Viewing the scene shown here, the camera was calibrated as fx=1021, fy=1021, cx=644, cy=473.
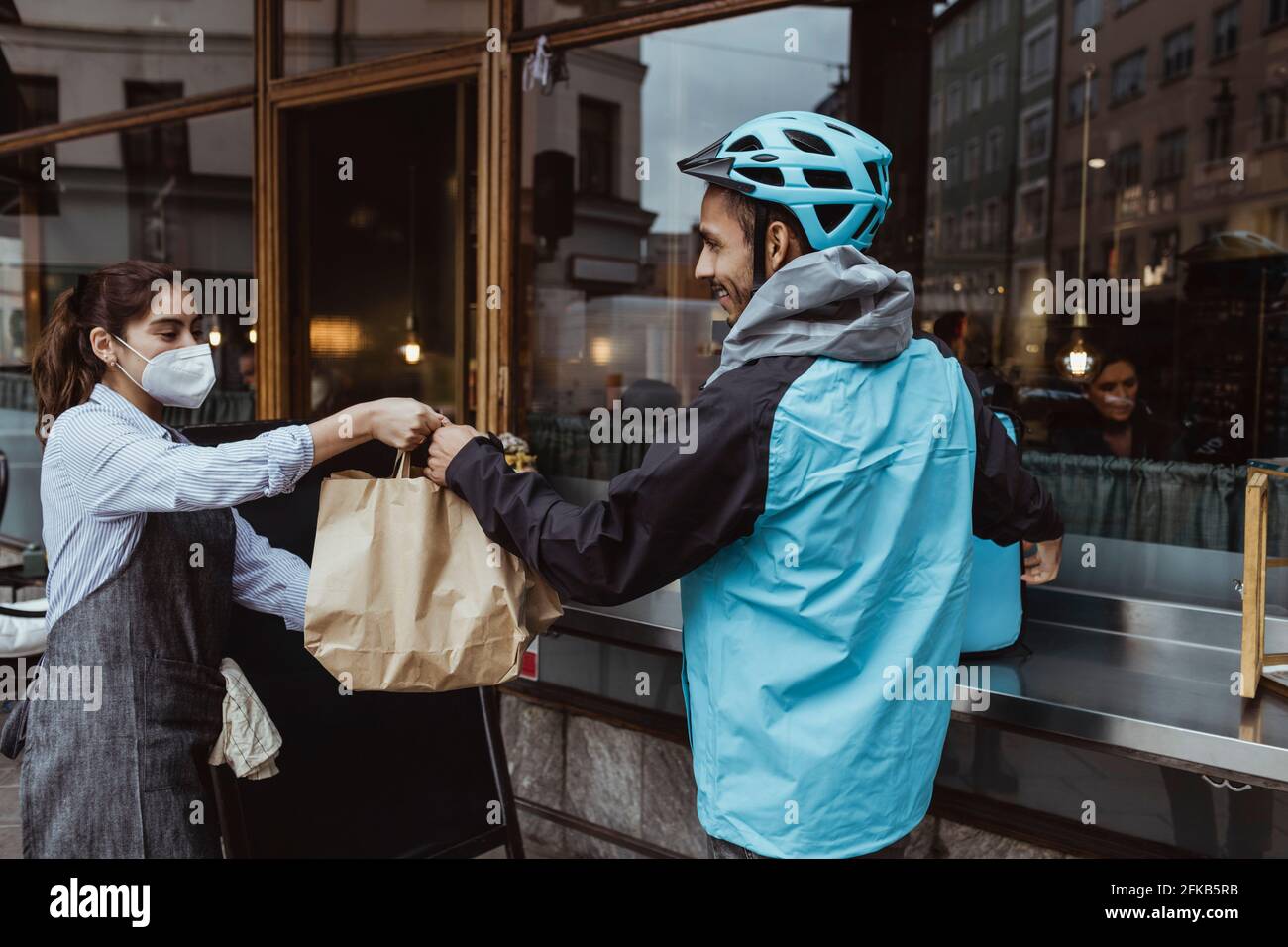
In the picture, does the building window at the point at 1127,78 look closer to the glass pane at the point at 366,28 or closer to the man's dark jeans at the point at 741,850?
the glass pane at the point at 366,28

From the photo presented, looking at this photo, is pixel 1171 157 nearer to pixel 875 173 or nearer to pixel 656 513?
pixel 875 173

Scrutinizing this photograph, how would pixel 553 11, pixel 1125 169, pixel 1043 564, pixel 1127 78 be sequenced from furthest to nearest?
pixel 1125 169 → pixel 1127 78 → pixel 553 11 → pixel 1043 564

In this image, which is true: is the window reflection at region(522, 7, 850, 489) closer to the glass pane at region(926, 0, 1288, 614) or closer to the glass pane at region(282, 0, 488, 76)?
the glass pane at region(282, 0, 488, 76)

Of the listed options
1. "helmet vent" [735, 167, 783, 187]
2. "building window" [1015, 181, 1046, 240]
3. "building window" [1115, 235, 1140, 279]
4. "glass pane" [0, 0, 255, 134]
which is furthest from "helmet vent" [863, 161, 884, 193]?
"building window" [1015, 181, 1046, 240]

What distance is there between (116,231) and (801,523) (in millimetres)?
10444

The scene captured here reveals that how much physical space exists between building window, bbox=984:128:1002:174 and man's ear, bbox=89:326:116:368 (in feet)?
26.6

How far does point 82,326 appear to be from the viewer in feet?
6.15

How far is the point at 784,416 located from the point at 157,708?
Answer: 4.11 ft

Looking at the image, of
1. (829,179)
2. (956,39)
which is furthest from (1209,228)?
(829,179)

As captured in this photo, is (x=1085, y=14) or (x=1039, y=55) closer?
(x=1085, y=14)

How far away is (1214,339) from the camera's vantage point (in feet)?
20.1

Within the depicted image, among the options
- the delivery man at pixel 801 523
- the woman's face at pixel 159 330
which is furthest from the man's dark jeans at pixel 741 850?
the woman's face at pixel 159 330

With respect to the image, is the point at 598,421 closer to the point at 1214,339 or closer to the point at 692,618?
the point at 692,618

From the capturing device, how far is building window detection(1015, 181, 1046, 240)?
27.9 feet
